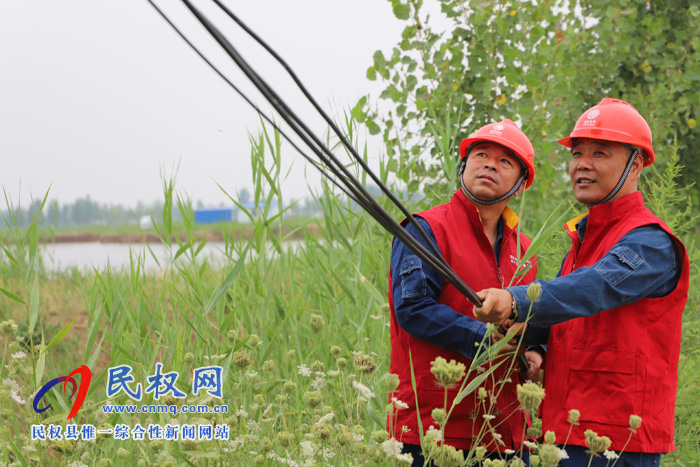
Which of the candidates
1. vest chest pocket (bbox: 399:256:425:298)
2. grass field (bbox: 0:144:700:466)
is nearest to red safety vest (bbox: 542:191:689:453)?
vest chest pocket (bbox: 399:256:425:298)

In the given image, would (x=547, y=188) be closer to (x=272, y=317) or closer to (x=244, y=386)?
(x=272, y=317)

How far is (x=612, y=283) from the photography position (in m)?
1.77

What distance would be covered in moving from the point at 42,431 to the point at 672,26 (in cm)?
716

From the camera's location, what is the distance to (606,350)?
185cm

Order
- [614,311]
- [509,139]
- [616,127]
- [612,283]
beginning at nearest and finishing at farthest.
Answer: [612,283] < [614,311] < [616,127] < [509,139]

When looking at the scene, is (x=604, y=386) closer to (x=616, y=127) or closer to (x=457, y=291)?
(x=457, y=291)

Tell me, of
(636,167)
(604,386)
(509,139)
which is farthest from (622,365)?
(509,139)

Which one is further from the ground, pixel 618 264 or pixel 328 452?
pixel 618 264

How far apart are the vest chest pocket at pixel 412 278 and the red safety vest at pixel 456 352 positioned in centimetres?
13

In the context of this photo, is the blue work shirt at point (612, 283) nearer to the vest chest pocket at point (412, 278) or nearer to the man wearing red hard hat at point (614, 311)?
the man wearing red hard hat at point (614, 311)

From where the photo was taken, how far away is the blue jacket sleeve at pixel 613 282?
1.75 meters

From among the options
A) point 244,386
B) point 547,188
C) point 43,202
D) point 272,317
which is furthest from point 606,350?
point 547,188

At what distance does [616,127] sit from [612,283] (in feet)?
1.73

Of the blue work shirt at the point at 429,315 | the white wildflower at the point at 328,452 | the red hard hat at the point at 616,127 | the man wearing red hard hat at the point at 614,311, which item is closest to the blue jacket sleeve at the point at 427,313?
the blue work shirt at the point at 429,315
